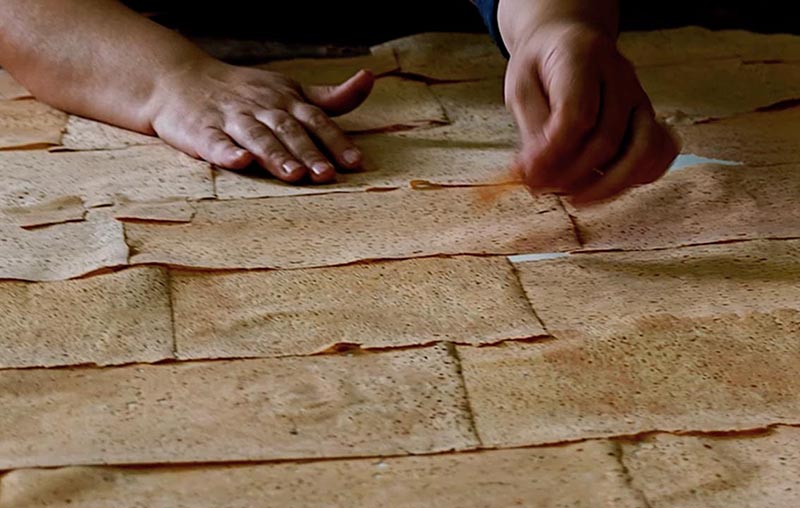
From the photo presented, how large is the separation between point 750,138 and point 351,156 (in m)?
0.40

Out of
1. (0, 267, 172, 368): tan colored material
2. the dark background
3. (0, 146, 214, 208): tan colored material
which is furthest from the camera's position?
the dark background

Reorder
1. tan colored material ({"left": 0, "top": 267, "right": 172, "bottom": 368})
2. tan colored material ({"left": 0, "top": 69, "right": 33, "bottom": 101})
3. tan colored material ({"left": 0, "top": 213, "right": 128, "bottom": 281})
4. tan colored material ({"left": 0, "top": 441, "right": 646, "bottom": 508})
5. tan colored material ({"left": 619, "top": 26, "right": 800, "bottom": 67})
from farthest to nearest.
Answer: tan colored material ({"left": 619, "top": 26, "right": 800, "bottom": 67}) < tan colored material ({"left": 0, "top": 69, "right": 33, "bottom": 101}) < tan colored material ({"left": 0, "top": 213, "right": 128, "bottom": 281}) < tan colored material ({"left": 0, "top": 267, "right": 172, "bottom": 368}) < tan colored material ({"left": 0, "top": 441, "right": 646, "bottom": 508})

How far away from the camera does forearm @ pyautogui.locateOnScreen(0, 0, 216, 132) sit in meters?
1.25

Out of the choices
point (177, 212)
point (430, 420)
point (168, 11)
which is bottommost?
point (168, 11)

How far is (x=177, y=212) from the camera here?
1.06 metres

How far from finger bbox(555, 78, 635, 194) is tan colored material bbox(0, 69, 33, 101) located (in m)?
0.68

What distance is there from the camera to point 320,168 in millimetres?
1134

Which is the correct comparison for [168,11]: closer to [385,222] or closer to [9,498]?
[385,222]

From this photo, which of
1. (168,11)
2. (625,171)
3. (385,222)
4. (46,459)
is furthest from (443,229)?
(168,11)

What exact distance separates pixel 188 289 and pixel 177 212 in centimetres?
15

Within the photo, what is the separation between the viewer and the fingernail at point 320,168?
3.71ft

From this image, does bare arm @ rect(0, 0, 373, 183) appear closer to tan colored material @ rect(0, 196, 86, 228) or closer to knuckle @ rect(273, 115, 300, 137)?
knuckle @ rect(273, 115, 300, 137)

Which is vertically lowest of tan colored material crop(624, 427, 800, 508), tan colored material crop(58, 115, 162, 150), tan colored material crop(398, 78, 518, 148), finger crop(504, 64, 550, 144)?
tan colored material crop(58, 115, 162, 150)

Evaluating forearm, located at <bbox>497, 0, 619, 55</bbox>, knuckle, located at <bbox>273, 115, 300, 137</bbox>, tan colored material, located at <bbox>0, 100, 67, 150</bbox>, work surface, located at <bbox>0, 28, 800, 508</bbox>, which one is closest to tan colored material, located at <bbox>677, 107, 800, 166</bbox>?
work surface, located at <bbox>0, 28, 800, 508</bbox>
